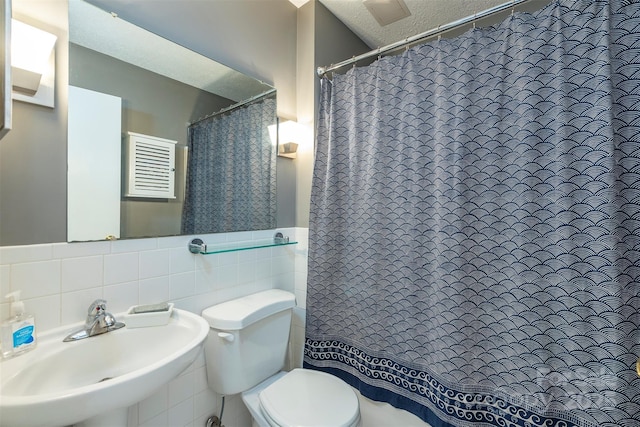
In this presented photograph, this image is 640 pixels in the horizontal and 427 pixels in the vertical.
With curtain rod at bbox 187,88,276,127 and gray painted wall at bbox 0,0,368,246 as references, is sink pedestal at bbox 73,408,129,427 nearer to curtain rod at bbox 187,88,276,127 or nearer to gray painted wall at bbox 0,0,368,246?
gray painted wall at bbox 0,0,368,246

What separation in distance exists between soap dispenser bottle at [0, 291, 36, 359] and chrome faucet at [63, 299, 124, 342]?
0.32ft

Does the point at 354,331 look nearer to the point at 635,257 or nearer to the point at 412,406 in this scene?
the point at 412,406

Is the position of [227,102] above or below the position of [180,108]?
above

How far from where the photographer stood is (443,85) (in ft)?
3.82

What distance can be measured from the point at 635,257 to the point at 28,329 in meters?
1.86

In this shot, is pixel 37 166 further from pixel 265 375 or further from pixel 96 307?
pixel 265 375

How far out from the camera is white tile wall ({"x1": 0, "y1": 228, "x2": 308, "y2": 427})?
853 mm

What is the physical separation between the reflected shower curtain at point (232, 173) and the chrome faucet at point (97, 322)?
1.32 ft

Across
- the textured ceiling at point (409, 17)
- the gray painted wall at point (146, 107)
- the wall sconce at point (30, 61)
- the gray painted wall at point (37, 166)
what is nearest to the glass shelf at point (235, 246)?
the gray painted wall at point (146, 107)

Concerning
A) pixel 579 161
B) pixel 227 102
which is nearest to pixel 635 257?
pixel 579 161

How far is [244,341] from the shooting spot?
4.11 ft

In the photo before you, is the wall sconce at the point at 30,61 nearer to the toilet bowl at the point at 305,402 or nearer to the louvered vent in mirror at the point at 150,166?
the louvered vent in mirror at the point at 150,166

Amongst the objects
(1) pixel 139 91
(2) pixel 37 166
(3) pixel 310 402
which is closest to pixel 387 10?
(1) pixel 139 91

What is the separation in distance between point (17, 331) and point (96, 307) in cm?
19
